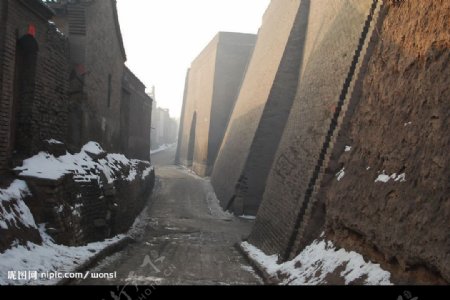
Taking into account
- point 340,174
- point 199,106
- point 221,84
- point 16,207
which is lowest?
point 16,207

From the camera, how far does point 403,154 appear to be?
505cm

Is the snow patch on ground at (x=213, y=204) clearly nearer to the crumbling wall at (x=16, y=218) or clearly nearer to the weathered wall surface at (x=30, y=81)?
the weathered wall surface at (x=30, y=81)

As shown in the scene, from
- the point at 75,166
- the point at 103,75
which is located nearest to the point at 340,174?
the point at 75,166

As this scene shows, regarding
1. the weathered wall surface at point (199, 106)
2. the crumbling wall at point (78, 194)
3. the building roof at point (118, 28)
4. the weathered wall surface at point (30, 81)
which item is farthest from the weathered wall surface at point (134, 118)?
the weathered wall surface at point (199, 106)

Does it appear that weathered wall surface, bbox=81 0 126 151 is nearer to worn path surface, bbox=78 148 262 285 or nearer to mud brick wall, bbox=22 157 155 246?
mud brick wall, bbox=22 157 155 246

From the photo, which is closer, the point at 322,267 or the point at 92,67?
the point at 322,267

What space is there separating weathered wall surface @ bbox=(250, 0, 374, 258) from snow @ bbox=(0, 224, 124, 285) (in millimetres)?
3474

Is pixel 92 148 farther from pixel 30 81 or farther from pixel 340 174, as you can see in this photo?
pixel 340 174

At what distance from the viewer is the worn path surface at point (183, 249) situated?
24.0 ft

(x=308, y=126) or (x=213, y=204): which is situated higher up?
(x=308, y=126)

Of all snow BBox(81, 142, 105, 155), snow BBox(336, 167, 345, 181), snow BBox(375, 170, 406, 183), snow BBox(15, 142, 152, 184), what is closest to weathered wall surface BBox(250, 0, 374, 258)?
snow BBox(336, 167, 345, 181)

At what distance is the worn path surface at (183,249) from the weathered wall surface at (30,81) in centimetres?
286

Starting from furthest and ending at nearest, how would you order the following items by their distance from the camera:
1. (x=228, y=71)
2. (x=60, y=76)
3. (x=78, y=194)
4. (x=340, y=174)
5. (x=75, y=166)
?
1. (x=228, y=71)
2. (x=60, y=76)
3. (x=75, y=166)
4. (x=78, y=194)
5. (x=340, y=174)

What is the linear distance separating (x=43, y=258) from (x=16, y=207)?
39.4 inches
